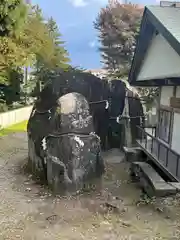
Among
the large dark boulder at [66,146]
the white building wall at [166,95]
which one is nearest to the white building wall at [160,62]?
the white building wall at [166,95]

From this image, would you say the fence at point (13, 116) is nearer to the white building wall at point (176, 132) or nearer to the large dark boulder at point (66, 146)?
the large dark boulder at point (66, 146)

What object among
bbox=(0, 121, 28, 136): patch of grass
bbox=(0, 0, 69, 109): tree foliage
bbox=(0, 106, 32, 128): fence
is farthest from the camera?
bbox=(0, 106, 32, 128): fence

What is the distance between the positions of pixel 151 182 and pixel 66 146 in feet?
9.15

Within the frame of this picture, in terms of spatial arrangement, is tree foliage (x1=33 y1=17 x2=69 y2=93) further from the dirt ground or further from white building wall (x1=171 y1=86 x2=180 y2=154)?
the dirt ground

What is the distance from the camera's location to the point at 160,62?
10602mm

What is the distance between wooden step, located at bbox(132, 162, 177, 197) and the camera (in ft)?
25.1

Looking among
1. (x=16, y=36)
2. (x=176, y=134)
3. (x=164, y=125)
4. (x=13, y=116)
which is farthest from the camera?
(x=13, y=116)

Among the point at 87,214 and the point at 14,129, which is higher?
the point at 14,129

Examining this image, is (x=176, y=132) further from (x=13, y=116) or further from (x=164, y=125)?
(x=13, y=116)

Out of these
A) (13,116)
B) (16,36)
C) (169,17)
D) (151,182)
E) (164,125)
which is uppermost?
(16,36)

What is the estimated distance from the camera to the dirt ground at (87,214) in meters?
6.54

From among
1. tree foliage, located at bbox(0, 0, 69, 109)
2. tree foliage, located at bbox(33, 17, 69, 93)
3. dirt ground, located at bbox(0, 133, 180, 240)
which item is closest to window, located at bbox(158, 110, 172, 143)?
dirt ground, located at bbox(0, 133, 180, 240)

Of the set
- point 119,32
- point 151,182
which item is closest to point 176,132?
point 151,182

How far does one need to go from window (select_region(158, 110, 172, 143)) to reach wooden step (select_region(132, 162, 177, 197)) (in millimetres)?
1734
